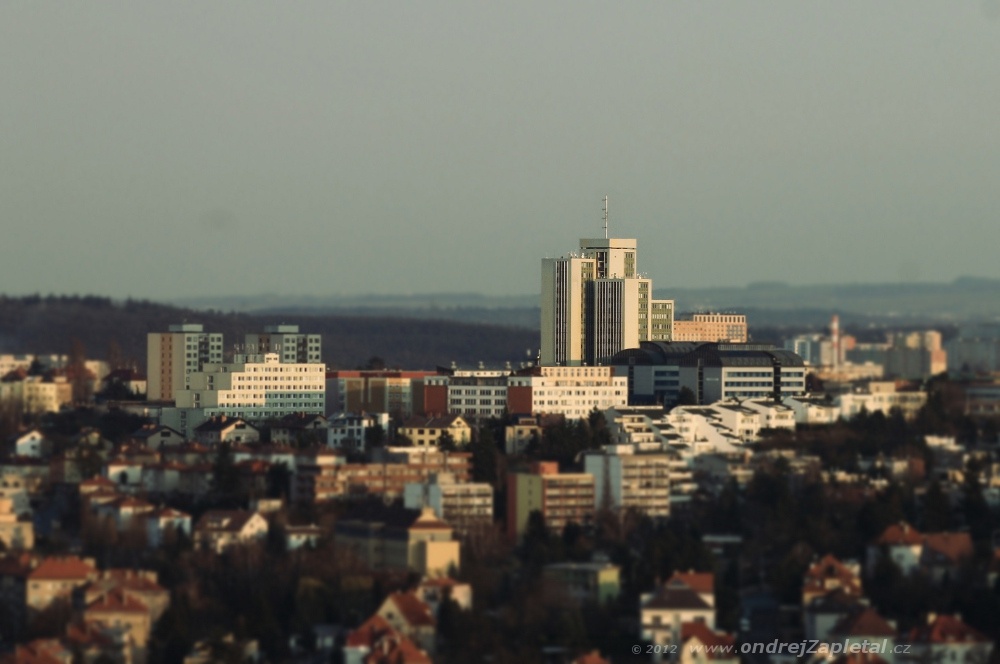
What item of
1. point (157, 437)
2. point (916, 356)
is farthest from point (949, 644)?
point (157, 437)

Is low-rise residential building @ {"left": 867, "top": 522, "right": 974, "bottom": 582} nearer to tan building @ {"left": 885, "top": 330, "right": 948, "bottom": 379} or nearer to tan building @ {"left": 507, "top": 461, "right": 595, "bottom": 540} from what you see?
tan building @ {"left": 885, "top": 330, "right": 948, "bottom": 379}

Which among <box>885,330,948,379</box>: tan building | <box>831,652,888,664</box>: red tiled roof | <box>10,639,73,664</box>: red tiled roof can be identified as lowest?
<box>10,639,73,664</box>: red tiled roof

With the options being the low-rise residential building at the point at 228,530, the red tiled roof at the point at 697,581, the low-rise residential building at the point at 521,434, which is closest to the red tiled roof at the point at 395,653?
the red tiled roof at the point at 697,581

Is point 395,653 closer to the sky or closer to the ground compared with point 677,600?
closer to the ground

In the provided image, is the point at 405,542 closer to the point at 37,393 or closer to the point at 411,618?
the point at 411,618

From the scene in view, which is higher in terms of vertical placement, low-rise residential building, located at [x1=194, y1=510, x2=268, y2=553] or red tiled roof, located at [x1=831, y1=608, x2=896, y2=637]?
low-rise residential building, located at [x1=194, y1=510, x2=268, y2=553]

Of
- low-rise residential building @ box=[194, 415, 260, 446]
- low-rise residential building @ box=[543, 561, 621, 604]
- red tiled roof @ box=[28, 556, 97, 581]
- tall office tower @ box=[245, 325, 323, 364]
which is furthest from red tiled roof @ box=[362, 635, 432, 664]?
tall office tower @ box=[245, 325, 323, 364]

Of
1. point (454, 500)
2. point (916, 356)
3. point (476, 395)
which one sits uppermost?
point (916, 356)
